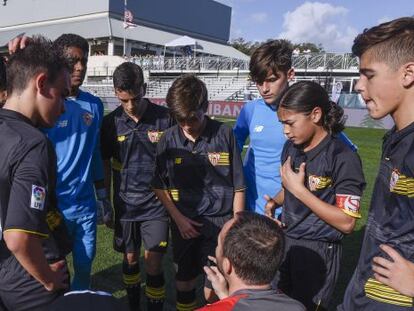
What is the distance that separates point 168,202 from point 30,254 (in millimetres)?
1504

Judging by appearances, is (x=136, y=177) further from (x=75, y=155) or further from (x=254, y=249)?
(x=254, y=249)

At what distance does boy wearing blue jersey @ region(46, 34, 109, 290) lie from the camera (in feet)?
11.0

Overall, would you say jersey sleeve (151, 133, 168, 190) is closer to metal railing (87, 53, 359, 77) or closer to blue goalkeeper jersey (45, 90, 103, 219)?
blue goalkeeper jersey (45, 90, 103, 219)

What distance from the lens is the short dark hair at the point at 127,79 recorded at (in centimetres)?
352

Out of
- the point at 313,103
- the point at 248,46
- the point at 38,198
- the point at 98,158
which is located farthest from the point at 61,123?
the point at 248,46

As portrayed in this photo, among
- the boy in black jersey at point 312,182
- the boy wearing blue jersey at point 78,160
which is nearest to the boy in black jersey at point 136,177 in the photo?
the boy wearing blue jersey at point 78,160

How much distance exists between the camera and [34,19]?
6875 centimetres

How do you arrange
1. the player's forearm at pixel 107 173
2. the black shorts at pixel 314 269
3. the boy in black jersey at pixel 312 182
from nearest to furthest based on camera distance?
the boy in black jersey at pixel 312 182
the black shorts at pixel 314 269
the player's forearm at pixel 107 173

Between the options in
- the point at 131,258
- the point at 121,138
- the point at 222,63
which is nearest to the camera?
the point at 121,138

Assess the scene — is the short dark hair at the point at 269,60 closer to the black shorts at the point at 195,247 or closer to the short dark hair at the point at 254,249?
the black shorts at the point at 195,247

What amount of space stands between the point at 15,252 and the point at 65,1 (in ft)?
236

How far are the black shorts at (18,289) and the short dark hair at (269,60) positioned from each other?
2143 mm

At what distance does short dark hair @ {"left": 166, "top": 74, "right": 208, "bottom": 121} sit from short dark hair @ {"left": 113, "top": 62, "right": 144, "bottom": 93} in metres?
0.56

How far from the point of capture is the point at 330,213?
7.97 ft
